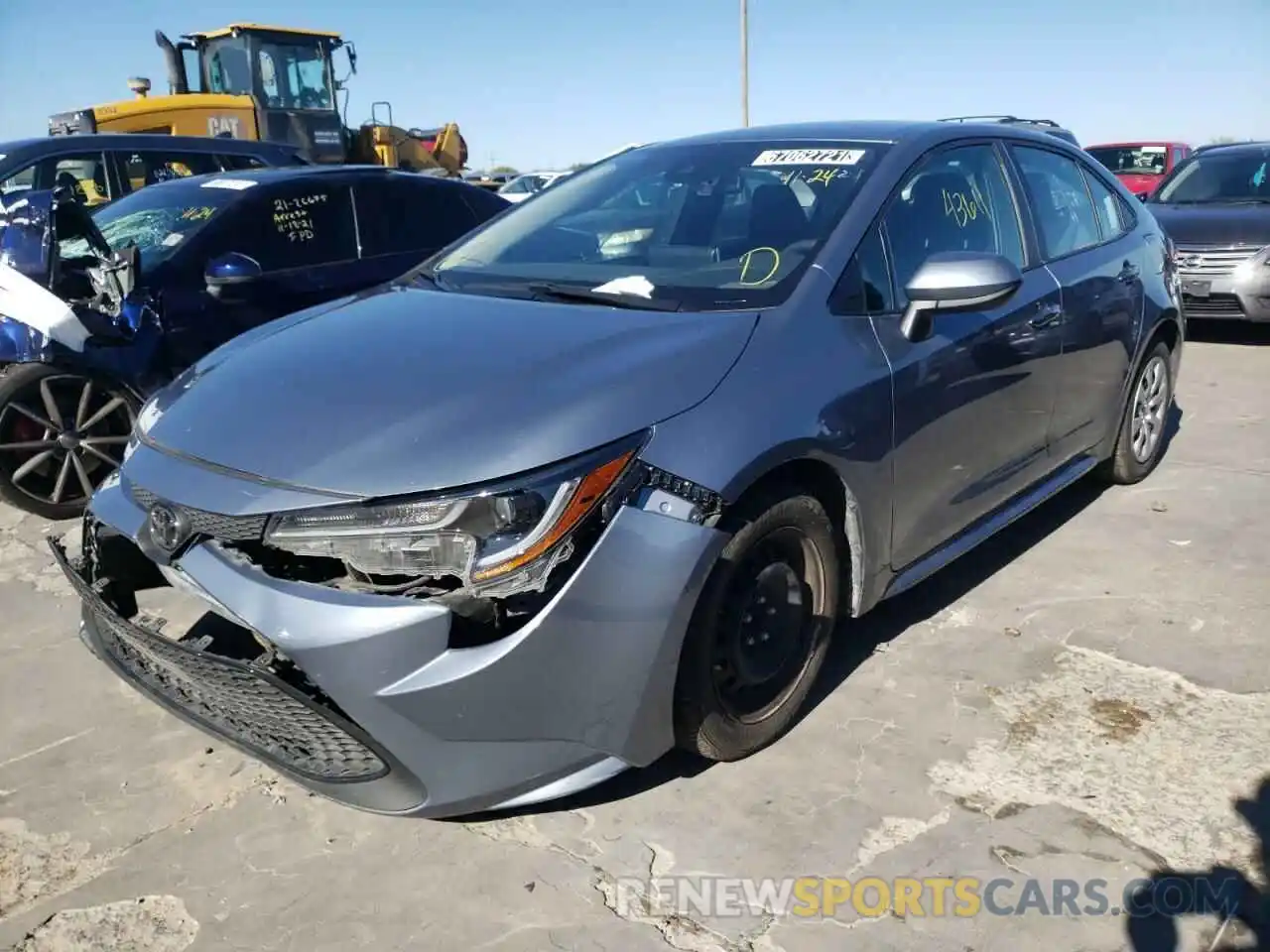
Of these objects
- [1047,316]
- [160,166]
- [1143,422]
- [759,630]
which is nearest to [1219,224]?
[1143,422]

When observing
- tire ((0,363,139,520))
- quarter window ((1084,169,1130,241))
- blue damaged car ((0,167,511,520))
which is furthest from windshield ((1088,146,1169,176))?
tire ((0,363,139,520))

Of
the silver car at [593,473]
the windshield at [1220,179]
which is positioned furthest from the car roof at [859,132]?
the windshield at [1220,179]

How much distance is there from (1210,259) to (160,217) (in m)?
7.60

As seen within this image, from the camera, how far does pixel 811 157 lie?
3.26 metres

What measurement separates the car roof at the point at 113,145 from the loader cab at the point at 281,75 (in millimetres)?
6044

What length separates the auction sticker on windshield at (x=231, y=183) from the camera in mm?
5301

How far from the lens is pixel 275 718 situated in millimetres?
2252

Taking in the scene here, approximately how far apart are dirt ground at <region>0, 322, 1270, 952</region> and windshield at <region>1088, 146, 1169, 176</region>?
14858 millimetres

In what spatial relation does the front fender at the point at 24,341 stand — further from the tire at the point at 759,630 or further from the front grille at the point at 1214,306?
the front grille at the point at 1214,306

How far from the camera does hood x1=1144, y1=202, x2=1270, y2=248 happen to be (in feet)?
26.5

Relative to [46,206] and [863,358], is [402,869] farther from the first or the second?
[46,206]

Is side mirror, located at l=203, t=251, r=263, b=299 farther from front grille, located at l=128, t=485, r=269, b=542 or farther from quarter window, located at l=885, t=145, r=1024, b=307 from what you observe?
quarter window, located at l=885, t=145, r=1024, b=307

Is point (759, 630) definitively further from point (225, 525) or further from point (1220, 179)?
point (1220, 179)

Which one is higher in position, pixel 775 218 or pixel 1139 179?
pixel 775 218
